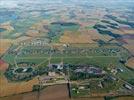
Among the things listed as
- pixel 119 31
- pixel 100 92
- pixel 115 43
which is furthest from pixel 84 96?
pixel 119 31

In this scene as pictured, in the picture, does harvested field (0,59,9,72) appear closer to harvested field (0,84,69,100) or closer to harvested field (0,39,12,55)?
harvested field (0,39,12,55)

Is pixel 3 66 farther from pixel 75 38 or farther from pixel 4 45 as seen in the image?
pixel 75 38

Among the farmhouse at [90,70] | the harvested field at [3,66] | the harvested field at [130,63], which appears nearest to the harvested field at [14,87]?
the harvested field at [3,66]

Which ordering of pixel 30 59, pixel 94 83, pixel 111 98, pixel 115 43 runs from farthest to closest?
pixel 115 43
pixel 30 59
pixel 94 83
pixel 111 98

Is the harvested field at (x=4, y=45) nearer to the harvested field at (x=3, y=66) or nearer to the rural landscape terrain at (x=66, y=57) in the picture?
the rural landscape terrain at (x=66, y=57)

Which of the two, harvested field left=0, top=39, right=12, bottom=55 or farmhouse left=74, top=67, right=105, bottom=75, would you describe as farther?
harvested field left=0, top=39, right=12, bottom=55

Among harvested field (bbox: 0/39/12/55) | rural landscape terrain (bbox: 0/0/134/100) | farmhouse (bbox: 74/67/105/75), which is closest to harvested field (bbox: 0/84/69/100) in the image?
rural landscape terrain (bbox: 0/0/134/100)

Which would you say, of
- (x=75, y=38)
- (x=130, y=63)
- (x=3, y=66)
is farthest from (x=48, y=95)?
(x=75, y=38)

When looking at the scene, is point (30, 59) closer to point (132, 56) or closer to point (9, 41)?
point (9, 41)

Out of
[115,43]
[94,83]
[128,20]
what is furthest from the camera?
[128,20]
